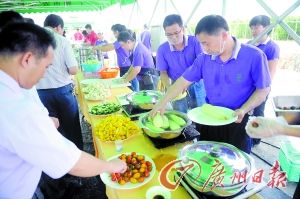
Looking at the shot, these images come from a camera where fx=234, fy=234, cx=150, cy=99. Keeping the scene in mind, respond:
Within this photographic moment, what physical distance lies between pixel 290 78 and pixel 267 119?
6.49m

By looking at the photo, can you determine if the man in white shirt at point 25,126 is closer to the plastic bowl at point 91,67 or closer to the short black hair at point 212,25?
the short black hair at point 212,25

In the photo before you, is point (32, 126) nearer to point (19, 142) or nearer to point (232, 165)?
point (19, 142)

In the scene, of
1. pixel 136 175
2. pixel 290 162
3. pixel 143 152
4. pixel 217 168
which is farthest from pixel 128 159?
pixel 290 162

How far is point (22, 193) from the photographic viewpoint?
1.26 m

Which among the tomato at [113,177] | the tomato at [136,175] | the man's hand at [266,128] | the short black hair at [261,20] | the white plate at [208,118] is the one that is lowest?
the tomato at [113,177]

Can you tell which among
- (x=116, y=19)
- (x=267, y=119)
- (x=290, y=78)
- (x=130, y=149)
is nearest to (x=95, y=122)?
(x=130, y=149)

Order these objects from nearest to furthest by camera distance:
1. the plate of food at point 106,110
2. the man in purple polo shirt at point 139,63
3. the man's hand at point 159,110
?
the man's hand at point 159,110
the plate of food at point 106,110
the man in purple polo shirt at point 139,63

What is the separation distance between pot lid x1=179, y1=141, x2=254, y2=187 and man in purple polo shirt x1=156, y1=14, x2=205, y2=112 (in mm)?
1467

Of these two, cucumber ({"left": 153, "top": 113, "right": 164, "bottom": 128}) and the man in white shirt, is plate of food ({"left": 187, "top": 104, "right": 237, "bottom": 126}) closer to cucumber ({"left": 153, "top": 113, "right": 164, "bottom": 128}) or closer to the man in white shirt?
cucumber ({"left": 153, "top": 113, "right": 164, "bottom": 128})

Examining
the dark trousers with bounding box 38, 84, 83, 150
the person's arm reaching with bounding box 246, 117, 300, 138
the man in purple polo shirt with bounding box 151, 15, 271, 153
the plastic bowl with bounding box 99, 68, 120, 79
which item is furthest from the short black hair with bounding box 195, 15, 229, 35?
the plastic bowl with bounding box 99, 68, 120, 79

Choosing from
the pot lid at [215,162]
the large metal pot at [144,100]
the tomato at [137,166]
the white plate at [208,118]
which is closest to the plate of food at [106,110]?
the large metal pot at [144,100]

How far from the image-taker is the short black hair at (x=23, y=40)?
1.07 m

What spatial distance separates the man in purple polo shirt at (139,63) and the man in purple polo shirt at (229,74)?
5.64 ft

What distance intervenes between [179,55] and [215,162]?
1917 mm
